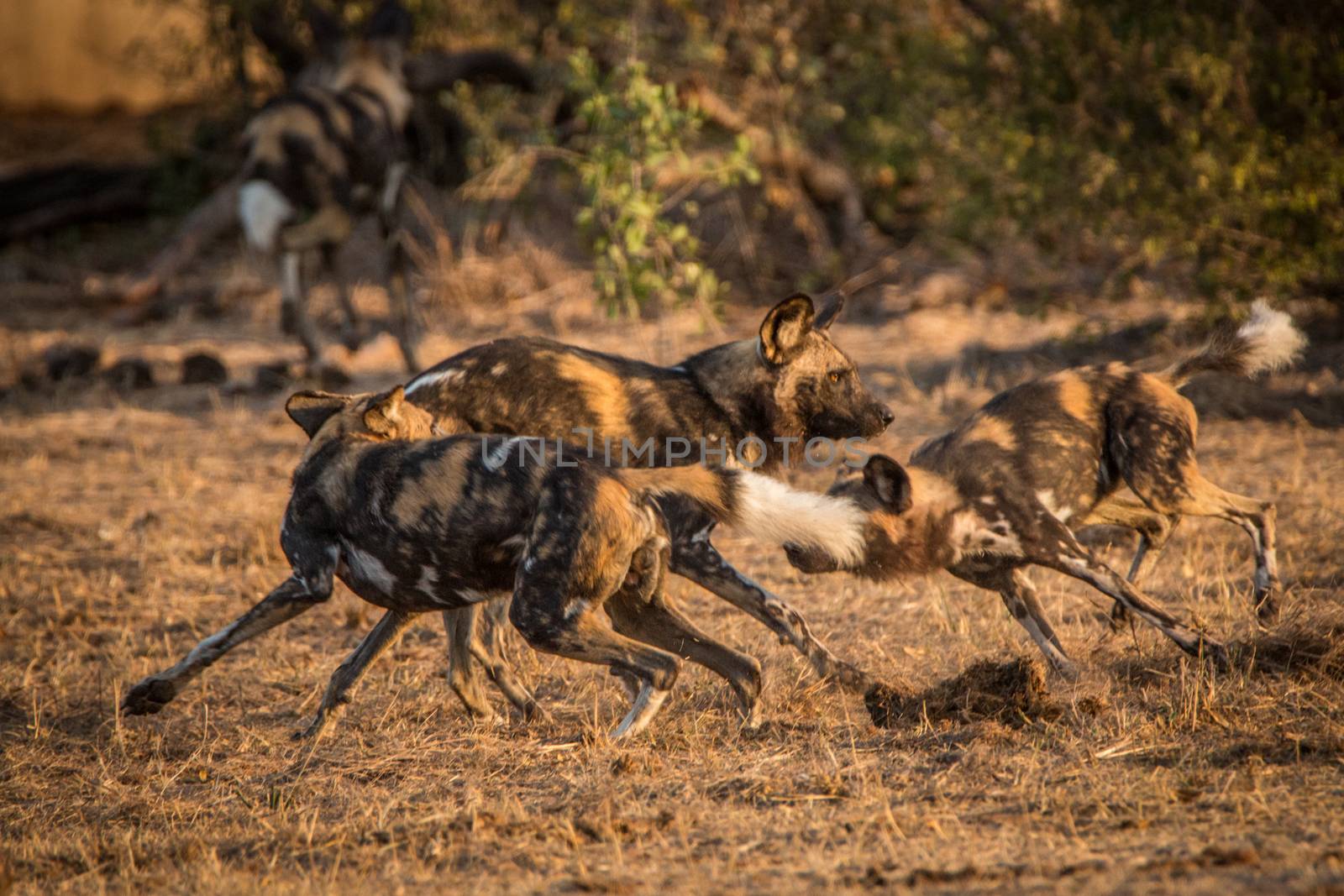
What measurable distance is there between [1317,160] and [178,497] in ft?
19.3

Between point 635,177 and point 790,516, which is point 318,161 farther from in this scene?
point 790,516

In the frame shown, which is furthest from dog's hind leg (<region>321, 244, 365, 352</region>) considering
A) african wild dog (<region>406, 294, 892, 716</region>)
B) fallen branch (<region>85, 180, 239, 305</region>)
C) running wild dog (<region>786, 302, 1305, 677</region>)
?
running wild dog (<region>786, 302, 1305, 677</region>)

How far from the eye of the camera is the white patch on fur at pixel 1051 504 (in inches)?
181

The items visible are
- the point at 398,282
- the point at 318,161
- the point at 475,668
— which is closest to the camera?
the point at 475,668

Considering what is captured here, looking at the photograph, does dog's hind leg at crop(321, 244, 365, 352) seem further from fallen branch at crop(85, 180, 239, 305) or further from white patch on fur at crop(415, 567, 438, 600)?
white patch on fur at crop(415, 567, 438, 600)

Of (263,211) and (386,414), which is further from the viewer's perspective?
(263,211)

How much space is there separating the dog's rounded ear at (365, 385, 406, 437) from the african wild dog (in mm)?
305

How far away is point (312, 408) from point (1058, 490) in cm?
240

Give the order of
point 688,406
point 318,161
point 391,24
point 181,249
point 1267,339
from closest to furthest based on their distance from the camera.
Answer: point 688,406, point 1267,339, point 318,161, point 391,24, point 181,249

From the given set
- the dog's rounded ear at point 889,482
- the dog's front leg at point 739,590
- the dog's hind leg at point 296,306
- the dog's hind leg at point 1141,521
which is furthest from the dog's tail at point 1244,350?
the dog's hind leg at point 296,306

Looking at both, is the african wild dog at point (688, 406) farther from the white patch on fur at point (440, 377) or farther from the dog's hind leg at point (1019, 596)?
the dog's hind leg at point (1019, 596)

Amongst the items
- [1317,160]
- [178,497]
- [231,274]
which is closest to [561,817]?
[178,497]

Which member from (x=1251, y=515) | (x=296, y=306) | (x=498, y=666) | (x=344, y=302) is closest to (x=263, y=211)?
(x=296, y=306)

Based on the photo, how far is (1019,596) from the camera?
15.2ft
